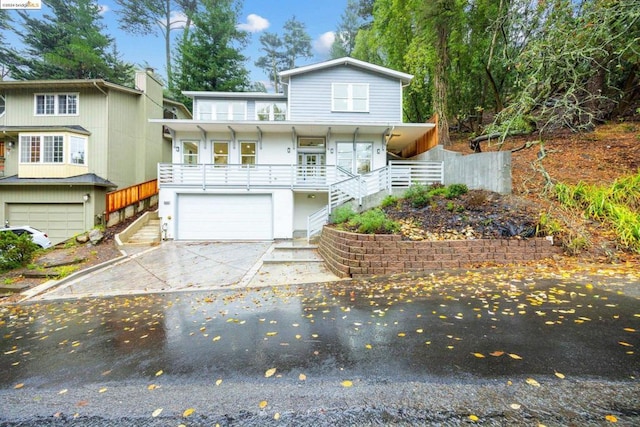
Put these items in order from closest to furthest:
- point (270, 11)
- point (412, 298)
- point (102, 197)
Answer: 1. point (412, 298)
2. point (102, 197)
3. point (270, 11)

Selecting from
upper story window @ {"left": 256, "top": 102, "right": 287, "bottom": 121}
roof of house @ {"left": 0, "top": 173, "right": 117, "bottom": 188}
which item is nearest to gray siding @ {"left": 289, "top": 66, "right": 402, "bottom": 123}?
upper story window @ {"left": 256, "top": 102, "right": 287, "bottom": 121}

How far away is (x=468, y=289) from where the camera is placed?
5.19 meters

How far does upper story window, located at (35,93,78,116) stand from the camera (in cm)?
1528

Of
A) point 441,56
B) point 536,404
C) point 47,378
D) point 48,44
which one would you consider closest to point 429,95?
point 441,56

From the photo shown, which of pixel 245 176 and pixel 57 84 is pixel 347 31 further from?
pixel 57 84

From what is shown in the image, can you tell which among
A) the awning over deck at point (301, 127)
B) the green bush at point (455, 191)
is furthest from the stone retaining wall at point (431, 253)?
the awning over deck at point (301, 127)

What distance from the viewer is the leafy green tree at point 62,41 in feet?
68.1

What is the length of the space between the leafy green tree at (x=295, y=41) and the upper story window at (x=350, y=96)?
23.9 metres

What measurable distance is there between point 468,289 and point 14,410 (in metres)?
6.04

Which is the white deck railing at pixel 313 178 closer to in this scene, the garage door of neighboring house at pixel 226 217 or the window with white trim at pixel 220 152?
the garage door of neighboring house at pixel 226 217

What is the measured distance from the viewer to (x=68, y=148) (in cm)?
1412

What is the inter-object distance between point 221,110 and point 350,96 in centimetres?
701

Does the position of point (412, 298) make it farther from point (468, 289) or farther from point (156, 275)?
point (156, 275)

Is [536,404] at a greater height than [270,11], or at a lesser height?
lesser
